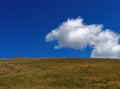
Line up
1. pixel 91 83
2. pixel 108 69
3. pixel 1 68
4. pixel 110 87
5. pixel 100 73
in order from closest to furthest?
pixel 110 87
pixel 91 83
pixel 100 73
pixel 108 69
pixel 1 68

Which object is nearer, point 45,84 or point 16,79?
point 45,84

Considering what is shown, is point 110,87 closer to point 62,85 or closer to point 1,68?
point 62,85

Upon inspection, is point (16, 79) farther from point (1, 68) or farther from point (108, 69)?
point (108, 69)

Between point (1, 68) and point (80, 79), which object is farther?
point (1, 68)

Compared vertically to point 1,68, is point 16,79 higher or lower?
lower

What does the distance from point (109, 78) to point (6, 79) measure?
43.9 ft

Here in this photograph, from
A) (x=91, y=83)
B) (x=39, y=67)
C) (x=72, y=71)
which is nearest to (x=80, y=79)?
(x=91, y=83)

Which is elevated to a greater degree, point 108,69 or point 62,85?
point 108,69

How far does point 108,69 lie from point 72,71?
17.7 ft

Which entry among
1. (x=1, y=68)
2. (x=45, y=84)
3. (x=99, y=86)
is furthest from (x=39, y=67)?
(x=99, y=86)

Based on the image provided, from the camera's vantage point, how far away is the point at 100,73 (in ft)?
138

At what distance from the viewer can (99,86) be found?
110 ft

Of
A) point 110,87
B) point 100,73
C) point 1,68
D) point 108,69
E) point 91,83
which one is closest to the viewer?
point 110,87

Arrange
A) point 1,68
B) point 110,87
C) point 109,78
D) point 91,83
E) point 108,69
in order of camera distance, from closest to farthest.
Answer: point 110,87
point 91,83
point 109,78
point 108,69
point 1,68
